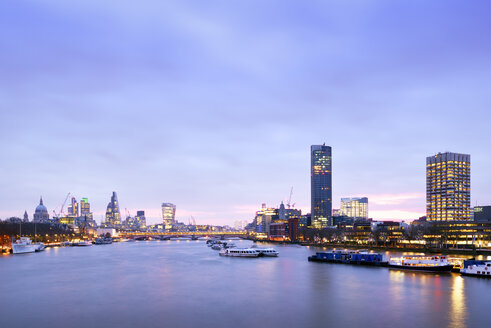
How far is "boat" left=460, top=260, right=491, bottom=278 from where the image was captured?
61844 millimetres

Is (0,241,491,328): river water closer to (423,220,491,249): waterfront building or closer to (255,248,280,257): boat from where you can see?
(255,248,280,257): boat

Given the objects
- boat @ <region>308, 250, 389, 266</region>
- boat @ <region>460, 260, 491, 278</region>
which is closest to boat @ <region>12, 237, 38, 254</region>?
boat @ <region>308, 250, 389, 266</region>

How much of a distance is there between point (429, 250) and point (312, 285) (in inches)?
2561

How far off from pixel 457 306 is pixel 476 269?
23559mm

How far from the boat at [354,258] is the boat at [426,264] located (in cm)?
560

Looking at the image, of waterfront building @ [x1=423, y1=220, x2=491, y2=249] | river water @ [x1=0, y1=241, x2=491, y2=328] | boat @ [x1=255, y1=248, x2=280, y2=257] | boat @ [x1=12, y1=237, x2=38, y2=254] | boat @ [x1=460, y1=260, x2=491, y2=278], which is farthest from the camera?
waterfront building @ [x1=423, y1=220, x2=491, y2=249]

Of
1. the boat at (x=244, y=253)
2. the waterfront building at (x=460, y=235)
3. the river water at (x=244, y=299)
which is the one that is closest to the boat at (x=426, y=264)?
the river water at (x=244, y=299)

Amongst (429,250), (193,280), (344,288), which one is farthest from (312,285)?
(429,250)

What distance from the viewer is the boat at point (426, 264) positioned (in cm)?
6925

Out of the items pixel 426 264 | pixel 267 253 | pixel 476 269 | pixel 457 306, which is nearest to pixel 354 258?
pixel 426 264

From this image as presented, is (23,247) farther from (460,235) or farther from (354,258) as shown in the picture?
(460,235)

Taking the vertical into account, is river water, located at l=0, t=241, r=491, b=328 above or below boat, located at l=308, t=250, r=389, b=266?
above

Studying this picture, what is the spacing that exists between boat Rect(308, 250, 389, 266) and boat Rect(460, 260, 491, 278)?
17.3 m

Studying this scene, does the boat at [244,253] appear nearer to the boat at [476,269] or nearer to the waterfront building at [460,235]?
the waterfront building at [460,235]
